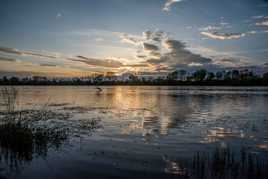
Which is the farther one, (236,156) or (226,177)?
(236,156)

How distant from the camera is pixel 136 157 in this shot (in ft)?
36.8

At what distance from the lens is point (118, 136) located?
1581cm

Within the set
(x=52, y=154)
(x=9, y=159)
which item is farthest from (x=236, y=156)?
(x=9, y=159)

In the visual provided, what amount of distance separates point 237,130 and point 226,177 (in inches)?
397

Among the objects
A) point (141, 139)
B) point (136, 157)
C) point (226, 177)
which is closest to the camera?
point (226, 177)

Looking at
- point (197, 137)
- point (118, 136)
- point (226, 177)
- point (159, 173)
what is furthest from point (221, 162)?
point (118, 136)

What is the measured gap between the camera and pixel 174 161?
10.6 meters

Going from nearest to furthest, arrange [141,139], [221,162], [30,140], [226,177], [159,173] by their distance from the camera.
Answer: [226,177] < [159,173] < [221,162] < [30,140] < [141,139]

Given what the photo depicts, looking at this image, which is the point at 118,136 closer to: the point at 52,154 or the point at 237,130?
the point at 52,154

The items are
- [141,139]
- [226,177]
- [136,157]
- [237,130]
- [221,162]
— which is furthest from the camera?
[237,130]

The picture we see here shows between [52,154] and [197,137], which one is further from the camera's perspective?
[197,137]

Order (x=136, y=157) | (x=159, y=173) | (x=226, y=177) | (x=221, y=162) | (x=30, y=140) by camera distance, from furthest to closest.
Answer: (x=30, y=140), (x=136, y=157), (x=221, y=162), (x=159, y=173), (x=226, y=177)

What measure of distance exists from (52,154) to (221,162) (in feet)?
26.9

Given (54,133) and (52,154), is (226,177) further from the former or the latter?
(54,133)
